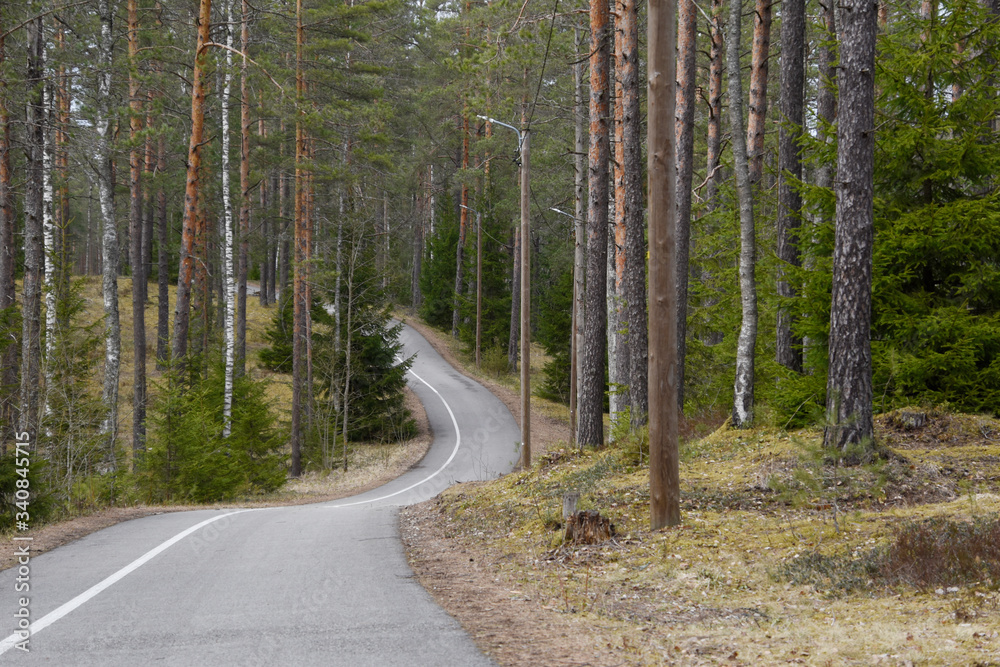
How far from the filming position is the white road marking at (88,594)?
488 centimetres

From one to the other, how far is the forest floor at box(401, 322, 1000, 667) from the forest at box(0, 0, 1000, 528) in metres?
0.82

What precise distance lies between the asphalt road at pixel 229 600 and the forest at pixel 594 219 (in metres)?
3.60

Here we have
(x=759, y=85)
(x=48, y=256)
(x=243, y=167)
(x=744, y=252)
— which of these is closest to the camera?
(x=744, y=252)

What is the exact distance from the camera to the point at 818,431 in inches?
418

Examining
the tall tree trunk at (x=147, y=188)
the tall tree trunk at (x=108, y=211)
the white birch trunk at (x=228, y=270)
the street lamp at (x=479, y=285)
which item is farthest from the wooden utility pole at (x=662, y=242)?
the street lamp at (x=479, y=285)

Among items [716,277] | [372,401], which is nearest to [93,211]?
[372,401]

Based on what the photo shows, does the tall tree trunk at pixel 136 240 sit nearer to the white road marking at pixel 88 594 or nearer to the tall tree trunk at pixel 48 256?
the tall tree trunk at pixel 48 256

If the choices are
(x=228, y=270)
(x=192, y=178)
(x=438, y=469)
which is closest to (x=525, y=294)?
(x=192, y=178)

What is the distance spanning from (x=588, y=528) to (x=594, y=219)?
8233 millimetres

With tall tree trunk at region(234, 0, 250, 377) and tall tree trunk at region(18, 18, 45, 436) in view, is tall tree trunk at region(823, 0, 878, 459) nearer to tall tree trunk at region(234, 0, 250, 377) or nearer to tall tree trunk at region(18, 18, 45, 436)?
tall tree trunk at region(18, 18, 45, 436)

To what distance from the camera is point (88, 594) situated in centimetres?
634

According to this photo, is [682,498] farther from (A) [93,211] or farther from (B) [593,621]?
(A) [93,211]

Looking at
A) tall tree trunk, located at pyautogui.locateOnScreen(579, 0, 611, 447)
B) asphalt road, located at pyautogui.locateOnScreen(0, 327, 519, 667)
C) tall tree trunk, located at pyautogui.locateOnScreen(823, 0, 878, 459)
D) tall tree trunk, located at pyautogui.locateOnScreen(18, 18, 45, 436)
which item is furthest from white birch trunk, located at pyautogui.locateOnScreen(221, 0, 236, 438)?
tall tree trunk, located at pyautogui.locateOnScreen(823, 0, 878, 459)

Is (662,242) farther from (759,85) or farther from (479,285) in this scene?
(479,285)
